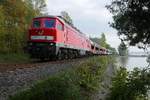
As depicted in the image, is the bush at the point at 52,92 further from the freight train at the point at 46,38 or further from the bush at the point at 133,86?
the freight train at the point at 46,38

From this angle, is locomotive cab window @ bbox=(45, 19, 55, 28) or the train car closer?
the train car

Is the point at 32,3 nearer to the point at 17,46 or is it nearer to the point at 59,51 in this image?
the point at 17,46

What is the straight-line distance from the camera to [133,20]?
13461 mm

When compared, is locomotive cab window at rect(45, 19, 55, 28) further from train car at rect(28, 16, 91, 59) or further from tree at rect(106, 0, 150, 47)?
tree at rect(106, 0, 150, 47)

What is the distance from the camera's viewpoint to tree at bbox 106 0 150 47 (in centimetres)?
1313

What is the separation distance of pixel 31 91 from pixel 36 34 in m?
19.8

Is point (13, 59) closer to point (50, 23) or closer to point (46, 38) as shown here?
point (50, 23)

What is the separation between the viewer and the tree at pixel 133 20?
13133 millimetres

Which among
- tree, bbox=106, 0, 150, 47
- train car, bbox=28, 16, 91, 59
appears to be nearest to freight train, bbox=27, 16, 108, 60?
train car, bbox=28, 16, 91, 59

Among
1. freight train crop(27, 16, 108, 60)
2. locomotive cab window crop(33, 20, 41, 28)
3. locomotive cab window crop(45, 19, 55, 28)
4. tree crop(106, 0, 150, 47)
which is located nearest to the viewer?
tree crop(106, 0, 150, 47)

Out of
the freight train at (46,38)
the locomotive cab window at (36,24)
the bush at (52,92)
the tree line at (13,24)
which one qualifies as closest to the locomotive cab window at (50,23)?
the freight train at (46,38)

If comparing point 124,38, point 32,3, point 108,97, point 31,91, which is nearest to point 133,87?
point 108,97

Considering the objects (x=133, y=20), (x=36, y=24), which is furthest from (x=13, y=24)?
Answer: (x=133, y=20)

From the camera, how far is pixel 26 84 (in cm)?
1340
